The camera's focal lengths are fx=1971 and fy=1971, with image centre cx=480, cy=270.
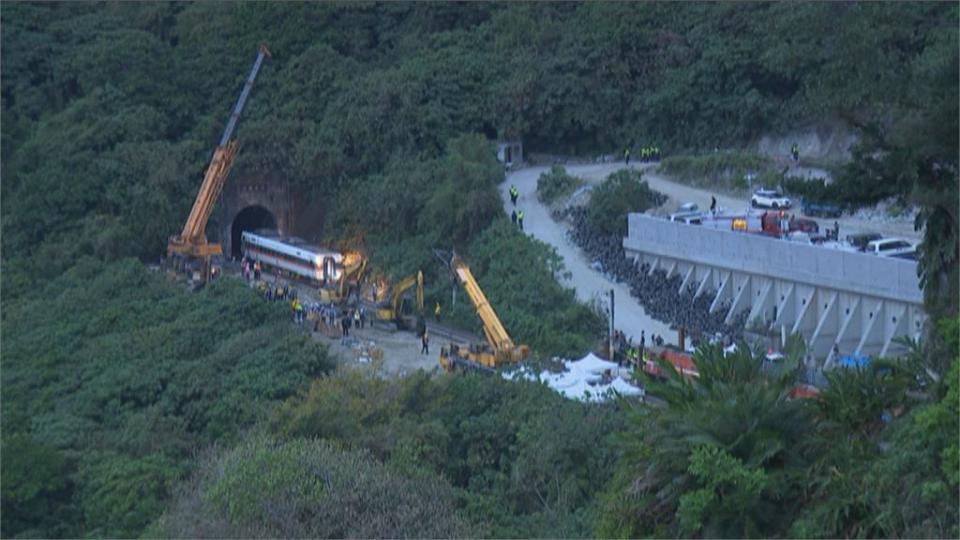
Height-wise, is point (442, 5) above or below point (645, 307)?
above

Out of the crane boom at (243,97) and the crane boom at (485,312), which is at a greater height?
the crane boom at (243,97)

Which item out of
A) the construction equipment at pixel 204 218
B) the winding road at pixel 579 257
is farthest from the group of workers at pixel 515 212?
the construction equipment at pixel 204 218

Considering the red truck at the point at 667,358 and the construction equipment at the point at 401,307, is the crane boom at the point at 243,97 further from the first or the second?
the red truck at the point at 667,358

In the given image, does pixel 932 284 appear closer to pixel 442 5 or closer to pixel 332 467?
pixel 332 467

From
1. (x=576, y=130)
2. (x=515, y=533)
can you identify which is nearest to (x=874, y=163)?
(x=515, y=533)

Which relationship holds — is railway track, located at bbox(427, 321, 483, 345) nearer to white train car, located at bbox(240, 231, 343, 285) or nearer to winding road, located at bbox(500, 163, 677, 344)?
winding road, located at bbox(500, 163, 677, 344)

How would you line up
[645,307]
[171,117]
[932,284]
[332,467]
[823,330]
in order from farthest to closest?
[171,117]
[645,307]
[823,330]
[332,467]
[932,284]

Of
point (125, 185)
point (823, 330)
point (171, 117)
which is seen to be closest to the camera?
point (823, 330)
